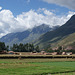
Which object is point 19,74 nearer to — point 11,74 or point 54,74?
point 11,74

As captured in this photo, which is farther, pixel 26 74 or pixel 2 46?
pixel 2 46

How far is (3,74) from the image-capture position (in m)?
26.0

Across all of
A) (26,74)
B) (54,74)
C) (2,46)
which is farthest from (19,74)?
(2,46)

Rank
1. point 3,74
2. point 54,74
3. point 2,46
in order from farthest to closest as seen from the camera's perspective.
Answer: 1. point 2,46
2. point 54,74
3. point 3,74

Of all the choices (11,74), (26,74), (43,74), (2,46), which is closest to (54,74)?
(43,74)

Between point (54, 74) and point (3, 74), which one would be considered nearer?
point (3, 74)

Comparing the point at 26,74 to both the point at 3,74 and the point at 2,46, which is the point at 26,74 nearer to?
the point at 3,74

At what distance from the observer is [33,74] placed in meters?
26.8

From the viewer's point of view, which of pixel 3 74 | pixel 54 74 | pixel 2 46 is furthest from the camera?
pixel 2 46

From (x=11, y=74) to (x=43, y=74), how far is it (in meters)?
4.79

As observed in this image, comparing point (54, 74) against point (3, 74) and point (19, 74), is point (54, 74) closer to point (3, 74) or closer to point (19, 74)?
point (19, 74)

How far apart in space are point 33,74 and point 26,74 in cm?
104

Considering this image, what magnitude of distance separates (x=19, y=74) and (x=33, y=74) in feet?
6.85

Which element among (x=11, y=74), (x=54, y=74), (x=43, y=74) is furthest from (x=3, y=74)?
(x=54, y=74)
